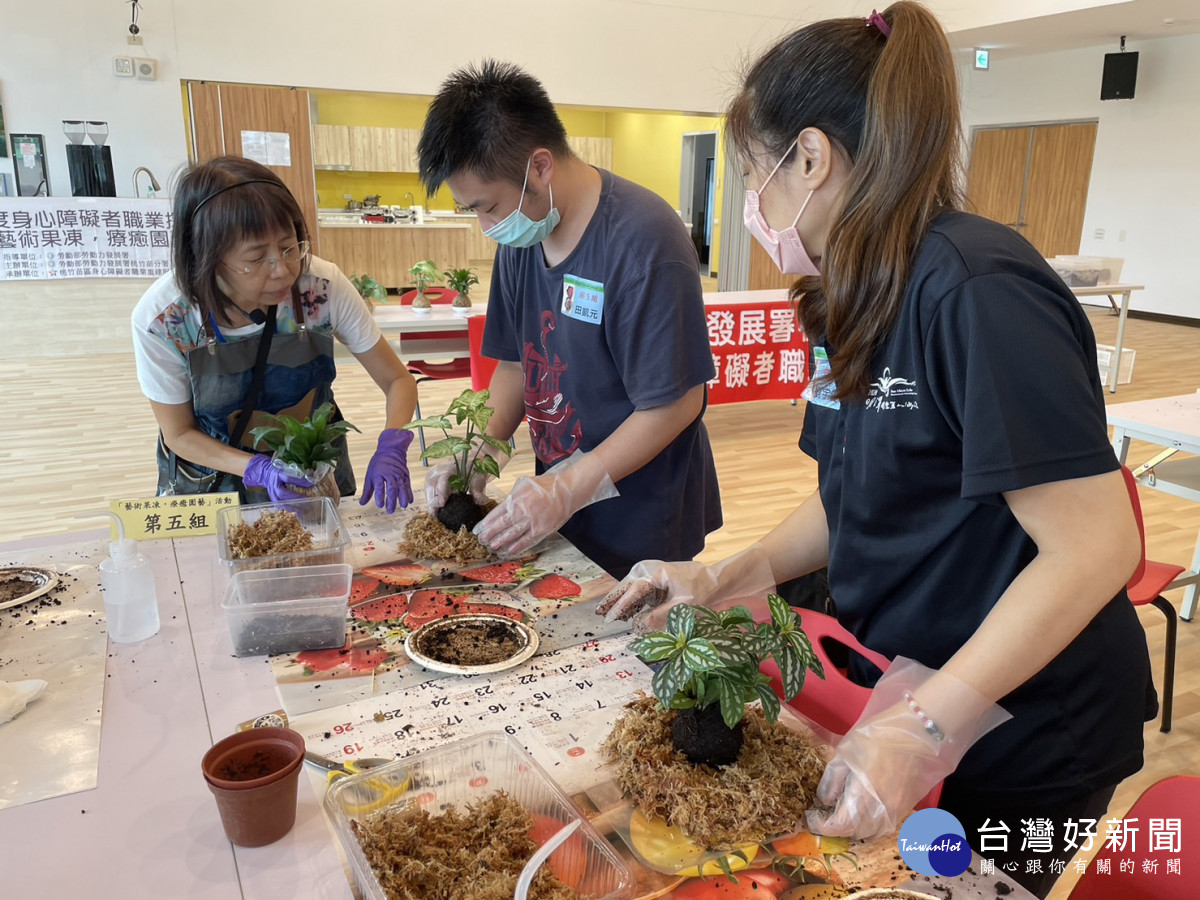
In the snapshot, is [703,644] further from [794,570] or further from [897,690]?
[794,570]

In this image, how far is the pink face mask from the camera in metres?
1.02

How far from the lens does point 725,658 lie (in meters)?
0.86

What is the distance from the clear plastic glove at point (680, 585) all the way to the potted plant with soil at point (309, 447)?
0.68m

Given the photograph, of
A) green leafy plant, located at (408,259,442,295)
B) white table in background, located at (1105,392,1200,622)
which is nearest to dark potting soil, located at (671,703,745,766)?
white table in background, located at (1105,392,1200,622)

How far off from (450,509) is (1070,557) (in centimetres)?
107

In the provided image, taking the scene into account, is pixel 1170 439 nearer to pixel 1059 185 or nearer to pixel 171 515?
pixel 171 515

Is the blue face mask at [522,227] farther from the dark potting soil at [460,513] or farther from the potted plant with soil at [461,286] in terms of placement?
the potted plant with soil at [461,286]

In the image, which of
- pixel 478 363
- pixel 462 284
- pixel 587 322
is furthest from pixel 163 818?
pixel 462 284

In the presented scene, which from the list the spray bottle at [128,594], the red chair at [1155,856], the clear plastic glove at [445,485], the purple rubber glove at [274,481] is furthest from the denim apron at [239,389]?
the red chair at [1155,856]

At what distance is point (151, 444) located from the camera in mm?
4559

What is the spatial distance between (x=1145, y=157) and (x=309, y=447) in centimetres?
965

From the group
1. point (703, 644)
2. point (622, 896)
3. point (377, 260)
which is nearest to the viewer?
point (622, 896)

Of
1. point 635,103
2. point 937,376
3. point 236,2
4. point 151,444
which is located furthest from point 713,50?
point 937,376

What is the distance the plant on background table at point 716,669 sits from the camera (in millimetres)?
855
